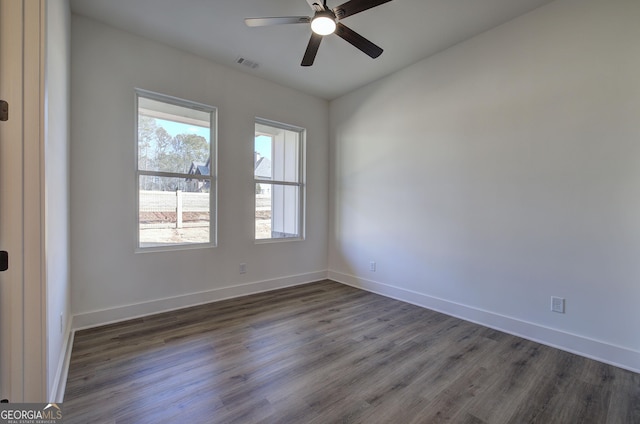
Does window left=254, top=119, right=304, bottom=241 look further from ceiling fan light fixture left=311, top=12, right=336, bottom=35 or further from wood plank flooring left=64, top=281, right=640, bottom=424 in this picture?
ceiling fan light fixture left=311, top=12, right=336, bottom=35

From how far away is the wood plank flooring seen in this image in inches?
64.2

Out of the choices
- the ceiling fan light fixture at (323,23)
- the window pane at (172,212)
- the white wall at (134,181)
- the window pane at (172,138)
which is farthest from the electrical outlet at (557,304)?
the window pane at (172,138)

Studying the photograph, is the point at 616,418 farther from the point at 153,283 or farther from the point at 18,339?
the point at 153,283

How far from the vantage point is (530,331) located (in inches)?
102

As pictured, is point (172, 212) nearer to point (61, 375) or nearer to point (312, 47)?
point (61, 375)

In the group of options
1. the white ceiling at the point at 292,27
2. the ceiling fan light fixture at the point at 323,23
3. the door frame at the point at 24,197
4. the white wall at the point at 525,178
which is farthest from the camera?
the white ceiling at the point at 292,27

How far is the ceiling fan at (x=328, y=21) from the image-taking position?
6.56 feet

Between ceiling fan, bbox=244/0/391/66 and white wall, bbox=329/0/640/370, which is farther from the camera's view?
white wall, bbox=329/0/640/370

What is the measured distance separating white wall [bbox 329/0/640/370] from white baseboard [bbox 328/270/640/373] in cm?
1

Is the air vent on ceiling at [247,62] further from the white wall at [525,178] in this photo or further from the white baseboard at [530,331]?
the white baseboard at [530,331]

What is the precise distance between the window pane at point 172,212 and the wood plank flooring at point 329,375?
88 centimetres

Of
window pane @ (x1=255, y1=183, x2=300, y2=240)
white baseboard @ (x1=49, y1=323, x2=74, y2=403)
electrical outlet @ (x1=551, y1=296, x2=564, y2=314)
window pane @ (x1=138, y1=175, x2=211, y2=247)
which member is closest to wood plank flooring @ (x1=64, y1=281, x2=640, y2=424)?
white baseboard @ (x1=49, y1=323, x2=74, y2=403)

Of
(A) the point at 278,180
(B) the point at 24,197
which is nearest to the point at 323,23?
(B) the point at 24,197

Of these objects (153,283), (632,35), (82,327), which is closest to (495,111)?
(632,35)
